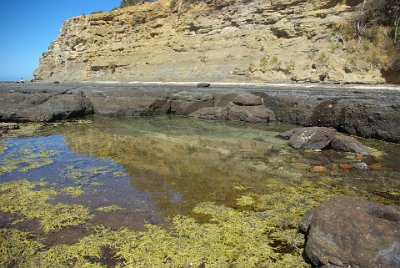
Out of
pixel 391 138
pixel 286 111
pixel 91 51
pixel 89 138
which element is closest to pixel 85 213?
pixel 89 138

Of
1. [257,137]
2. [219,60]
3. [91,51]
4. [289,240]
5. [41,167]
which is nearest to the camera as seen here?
[289,240]

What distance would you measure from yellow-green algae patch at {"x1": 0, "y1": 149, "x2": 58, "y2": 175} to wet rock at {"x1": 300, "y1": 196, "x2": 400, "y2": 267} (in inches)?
204

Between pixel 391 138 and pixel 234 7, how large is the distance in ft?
64.9

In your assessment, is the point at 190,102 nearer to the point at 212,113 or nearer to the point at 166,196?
the point at 212,113

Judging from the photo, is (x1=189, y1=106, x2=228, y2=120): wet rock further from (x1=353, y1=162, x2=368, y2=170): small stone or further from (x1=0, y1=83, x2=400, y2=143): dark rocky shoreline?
(x1=353, y1=162, x2=368, y2=170): small stone

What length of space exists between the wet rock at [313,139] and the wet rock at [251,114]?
3.65m

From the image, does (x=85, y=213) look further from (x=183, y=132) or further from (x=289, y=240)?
(x=183, y=132)

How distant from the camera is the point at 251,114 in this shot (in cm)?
1195

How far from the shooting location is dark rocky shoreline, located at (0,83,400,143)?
900 cm

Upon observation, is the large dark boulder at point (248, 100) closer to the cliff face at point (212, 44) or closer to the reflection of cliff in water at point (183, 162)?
the reflection of cliff in water at point (183, 162)

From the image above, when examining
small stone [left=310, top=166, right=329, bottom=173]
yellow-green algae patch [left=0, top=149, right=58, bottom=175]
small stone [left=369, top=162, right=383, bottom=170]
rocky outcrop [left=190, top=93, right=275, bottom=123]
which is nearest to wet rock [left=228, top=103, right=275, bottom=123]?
rocky outcrop [left=190, top=93, right=275, bottom=123]

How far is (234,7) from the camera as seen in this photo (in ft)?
84.7

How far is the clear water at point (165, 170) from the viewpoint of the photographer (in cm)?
478

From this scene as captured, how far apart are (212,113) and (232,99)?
1109 mm
